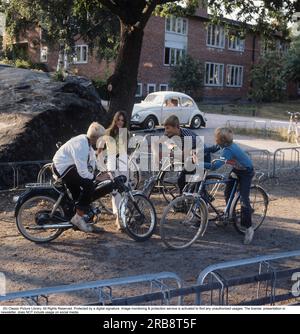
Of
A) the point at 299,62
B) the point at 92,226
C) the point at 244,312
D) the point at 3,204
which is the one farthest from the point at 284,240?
Answer: the point at 299,62

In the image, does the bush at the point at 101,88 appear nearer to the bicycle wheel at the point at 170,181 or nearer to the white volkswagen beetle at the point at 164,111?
the white volkswagen beetle at the point at 164,111

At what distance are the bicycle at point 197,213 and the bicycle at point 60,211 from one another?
0.33 meters

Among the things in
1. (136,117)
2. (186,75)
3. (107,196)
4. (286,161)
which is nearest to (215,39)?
(186,75)

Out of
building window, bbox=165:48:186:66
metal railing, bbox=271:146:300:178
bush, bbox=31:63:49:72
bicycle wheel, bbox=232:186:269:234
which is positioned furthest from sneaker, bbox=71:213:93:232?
building window, bbox=165:48:186:66

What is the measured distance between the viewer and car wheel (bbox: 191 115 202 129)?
2306 cm

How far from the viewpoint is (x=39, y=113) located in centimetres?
1030

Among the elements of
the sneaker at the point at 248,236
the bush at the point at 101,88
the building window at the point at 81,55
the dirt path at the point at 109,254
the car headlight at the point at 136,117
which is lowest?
the dirt path at the point at 109,254

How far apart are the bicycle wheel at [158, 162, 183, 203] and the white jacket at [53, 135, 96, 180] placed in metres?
1.49

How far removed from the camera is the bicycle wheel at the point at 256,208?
7.08 metres

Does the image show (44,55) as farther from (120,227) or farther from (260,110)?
(120,227)

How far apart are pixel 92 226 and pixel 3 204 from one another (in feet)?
6.88

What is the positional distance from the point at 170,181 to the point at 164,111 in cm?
1421

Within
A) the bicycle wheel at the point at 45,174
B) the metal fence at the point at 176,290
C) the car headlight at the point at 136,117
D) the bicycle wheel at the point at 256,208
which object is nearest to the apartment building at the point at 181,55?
the car headlight at the point at 136,117
